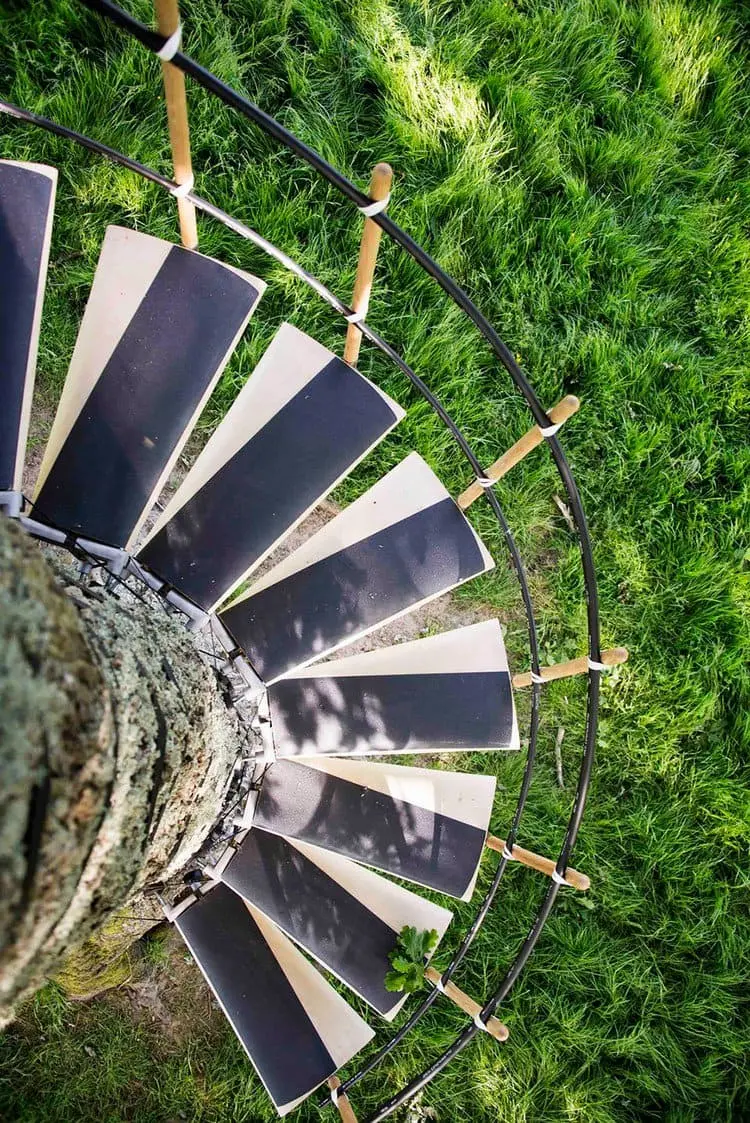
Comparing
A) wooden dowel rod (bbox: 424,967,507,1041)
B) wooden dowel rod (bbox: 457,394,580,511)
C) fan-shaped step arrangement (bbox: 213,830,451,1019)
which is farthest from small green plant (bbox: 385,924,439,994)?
wooden dowel rod (bbox: 457,394,580,511)

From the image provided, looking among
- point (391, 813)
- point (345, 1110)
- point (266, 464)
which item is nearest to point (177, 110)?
point (266, 464)

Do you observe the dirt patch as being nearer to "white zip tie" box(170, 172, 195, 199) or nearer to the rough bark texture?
the rough bark texture

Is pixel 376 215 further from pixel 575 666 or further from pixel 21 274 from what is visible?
pixel 575 666

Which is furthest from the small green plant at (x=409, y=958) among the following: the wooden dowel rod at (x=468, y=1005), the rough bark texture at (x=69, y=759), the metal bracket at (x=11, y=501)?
the metal bracket at (x=11, y=501)

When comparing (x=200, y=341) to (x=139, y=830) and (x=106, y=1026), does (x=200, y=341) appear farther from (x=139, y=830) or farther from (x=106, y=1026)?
(x=106, y=1026)

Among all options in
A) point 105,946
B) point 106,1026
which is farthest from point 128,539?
point 106,1026
